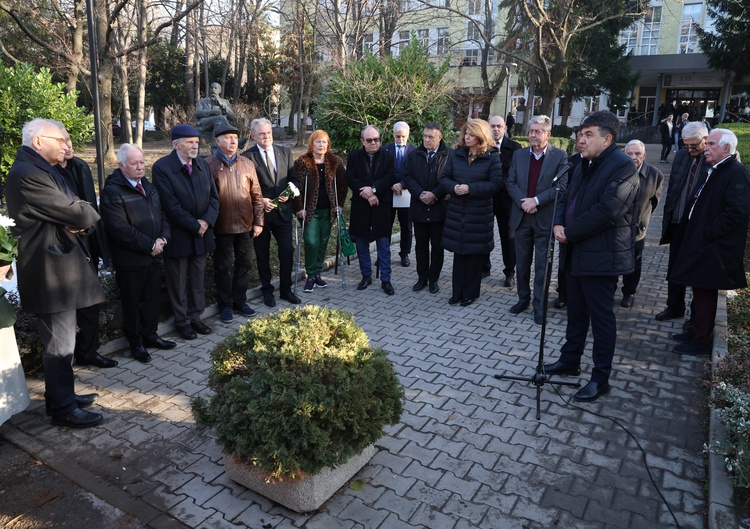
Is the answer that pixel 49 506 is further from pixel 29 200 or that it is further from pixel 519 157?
pixel 519 157

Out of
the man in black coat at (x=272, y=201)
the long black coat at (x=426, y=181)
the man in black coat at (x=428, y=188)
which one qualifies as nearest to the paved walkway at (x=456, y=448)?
the man in black coat at (x=272, y=201)

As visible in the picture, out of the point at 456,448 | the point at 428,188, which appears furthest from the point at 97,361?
the point at 428,188

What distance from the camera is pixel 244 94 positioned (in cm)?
3700

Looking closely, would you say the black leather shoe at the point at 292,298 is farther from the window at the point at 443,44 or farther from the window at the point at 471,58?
the window at the point at 471,58

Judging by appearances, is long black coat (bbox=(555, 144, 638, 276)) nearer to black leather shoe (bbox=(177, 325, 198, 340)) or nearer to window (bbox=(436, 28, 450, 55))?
black leather shoe (bbox=(177, 325, 198, 340))

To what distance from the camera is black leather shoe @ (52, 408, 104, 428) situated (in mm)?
4164

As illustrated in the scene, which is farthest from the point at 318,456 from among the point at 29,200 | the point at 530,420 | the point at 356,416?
the point at 29,200

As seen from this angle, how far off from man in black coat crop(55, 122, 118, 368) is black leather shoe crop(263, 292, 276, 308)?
6.62 feet

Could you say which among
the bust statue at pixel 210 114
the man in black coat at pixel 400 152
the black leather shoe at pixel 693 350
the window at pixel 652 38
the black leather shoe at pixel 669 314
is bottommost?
the black leather shoe at pixel 693 350

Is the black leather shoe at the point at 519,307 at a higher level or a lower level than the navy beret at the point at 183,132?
lower

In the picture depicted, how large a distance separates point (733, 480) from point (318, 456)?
2429 mm

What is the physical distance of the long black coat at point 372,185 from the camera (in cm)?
740

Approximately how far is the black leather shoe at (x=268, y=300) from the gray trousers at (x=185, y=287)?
3.07 ft

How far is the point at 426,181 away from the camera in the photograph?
716 centimetres
